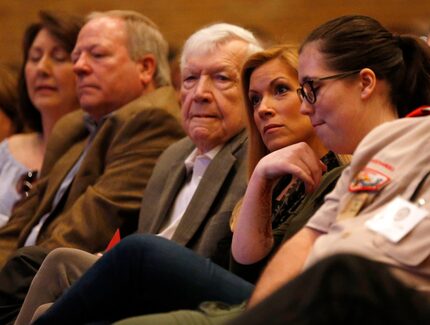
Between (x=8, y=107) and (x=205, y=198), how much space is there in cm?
221

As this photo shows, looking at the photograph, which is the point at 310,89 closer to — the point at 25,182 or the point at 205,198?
the point at 205,198

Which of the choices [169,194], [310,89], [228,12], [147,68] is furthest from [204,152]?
[228,12]

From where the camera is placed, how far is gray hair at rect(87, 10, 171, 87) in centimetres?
456

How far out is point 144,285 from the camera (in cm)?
249

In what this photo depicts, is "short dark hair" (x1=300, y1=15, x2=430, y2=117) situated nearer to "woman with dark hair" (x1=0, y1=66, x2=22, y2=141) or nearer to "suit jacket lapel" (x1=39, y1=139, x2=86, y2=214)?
Answer: "suit jacket lapel" (x1=39, y1=139, x2=86, y2=214)

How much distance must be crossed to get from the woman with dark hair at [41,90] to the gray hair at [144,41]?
338mm

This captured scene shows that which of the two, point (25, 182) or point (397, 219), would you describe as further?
point (25, 182)

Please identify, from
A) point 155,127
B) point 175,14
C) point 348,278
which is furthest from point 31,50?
point 348,278

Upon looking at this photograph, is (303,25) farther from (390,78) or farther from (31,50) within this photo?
(390,78)

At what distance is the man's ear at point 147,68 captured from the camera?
14.9ft

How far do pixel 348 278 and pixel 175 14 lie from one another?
4.88 meters

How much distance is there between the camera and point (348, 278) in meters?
1.67

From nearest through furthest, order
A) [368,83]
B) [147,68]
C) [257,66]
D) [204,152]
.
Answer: [368,83] → [257,66] → [204,152] → [147,68]

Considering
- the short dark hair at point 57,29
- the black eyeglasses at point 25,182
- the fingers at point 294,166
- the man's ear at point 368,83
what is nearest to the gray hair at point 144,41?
the short dark hair at point 57,29
